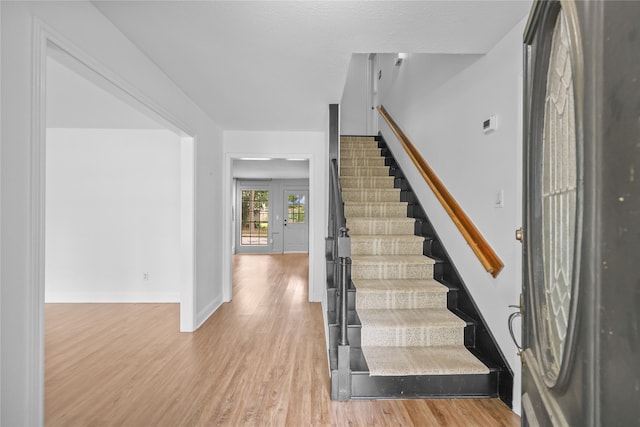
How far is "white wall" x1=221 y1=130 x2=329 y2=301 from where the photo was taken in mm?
4621

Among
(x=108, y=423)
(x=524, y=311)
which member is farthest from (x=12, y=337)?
(x=524, y=311)

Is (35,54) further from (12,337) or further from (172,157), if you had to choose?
(172,157)

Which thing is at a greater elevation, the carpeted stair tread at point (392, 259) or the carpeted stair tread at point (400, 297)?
the carpeted stair tread at point (392, 259)

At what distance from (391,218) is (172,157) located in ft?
10.2

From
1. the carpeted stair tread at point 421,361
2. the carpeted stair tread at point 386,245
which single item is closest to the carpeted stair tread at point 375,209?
the carpeted stair tread at point 386,245

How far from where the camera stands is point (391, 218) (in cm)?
373

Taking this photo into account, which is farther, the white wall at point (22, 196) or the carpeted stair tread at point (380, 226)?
the carpeted stair tread at point (380, 226)

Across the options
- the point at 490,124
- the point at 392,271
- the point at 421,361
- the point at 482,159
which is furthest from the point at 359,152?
the point at 421,361

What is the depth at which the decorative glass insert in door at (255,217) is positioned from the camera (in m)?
10.6

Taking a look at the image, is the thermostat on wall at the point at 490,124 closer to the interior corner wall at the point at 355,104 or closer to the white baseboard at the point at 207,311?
the white baseboard at the point at 207,311

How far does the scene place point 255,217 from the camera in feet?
34.9

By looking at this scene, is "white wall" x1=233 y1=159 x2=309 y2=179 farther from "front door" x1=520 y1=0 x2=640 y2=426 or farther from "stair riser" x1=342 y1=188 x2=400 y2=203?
"front door" x1=520 y1=0 x2=640 y2=426

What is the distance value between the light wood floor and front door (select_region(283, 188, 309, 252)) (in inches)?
256

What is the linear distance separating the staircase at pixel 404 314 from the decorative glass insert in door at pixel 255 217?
6714 millimetres
